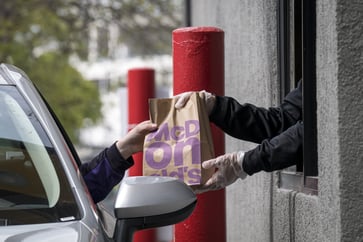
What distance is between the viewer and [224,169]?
4207 mm

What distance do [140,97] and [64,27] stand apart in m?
17.3

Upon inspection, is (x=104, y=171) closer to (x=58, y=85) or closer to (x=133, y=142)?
(x=133, y=142)

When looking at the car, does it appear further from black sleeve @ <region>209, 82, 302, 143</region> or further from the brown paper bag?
black sleeve @ <region>209, 82, 302, 143</region>

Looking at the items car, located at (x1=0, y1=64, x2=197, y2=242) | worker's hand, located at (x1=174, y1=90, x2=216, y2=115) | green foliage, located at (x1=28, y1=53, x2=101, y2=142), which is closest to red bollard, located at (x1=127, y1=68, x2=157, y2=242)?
worker's hand, located at (x1=174, y1=90, x2=216, y2=115)

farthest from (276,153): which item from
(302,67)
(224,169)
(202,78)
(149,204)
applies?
(149,204)

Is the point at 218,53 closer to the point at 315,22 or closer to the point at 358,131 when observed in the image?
the point at 315,22

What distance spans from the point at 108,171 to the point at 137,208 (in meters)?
1.27

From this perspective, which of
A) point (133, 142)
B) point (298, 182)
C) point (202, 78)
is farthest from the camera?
point (202, 78)

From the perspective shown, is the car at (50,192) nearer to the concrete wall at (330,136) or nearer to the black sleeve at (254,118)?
the concrete wall at (330,136)

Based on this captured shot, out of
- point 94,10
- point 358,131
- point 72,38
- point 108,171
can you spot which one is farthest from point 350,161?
point 72,38

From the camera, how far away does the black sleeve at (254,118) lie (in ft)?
14.3

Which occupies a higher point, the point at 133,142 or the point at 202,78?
the point at 202,78

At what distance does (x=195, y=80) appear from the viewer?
16.2 feet

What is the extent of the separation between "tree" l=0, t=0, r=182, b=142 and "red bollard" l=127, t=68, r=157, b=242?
12.6 metres
